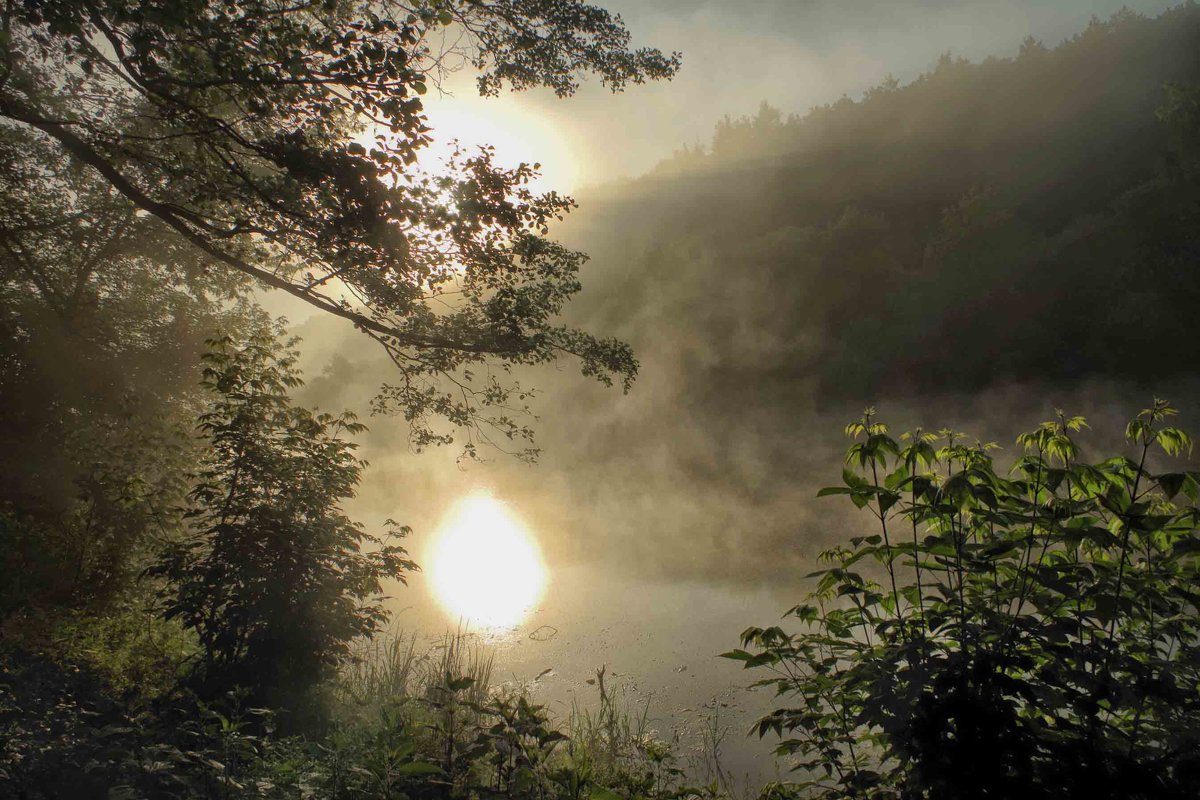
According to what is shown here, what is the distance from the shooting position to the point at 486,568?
44.8 feet

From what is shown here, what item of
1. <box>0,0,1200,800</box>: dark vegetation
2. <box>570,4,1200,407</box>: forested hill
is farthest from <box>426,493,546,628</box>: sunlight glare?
<box>570,4,1200,407</box>: forested hill

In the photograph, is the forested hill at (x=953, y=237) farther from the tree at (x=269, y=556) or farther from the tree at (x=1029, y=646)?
the tree at (x=269, y=556)

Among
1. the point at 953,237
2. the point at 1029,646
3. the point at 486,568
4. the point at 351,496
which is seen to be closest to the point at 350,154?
the point at 351,496

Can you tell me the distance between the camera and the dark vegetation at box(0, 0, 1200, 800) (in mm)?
1684

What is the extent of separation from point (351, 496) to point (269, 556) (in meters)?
0.73

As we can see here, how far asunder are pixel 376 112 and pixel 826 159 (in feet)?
122

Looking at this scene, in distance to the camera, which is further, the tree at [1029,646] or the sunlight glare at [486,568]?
the sunlight glare at [486,568]

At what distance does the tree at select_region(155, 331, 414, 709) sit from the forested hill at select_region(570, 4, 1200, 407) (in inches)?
714

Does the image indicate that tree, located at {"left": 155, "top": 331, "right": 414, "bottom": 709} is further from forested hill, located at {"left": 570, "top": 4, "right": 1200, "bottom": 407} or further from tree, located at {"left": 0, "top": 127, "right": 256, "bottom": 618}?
forested hill, located at {"left": 570, "top": 4, "right": 1200, "bottom": 407}

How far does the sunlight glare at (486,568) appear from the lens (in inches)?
408

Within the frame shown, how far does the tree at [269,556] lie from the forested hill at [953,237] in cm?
1813

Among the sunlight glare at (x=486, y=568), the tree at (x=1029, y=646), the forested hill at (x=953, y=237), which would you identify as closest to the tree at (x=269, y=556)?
the tree at (x=1029, y=646)

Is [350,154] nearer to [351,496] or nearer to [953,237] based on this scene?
[351,496]

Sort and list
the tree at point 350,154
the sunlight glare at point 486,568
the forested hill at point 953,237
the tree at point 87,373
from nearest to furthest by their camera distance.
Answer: the tree at point 350,154, the tree at point 87,373, the sunlight glare at point 486,568, the forested hill at point 953,237
